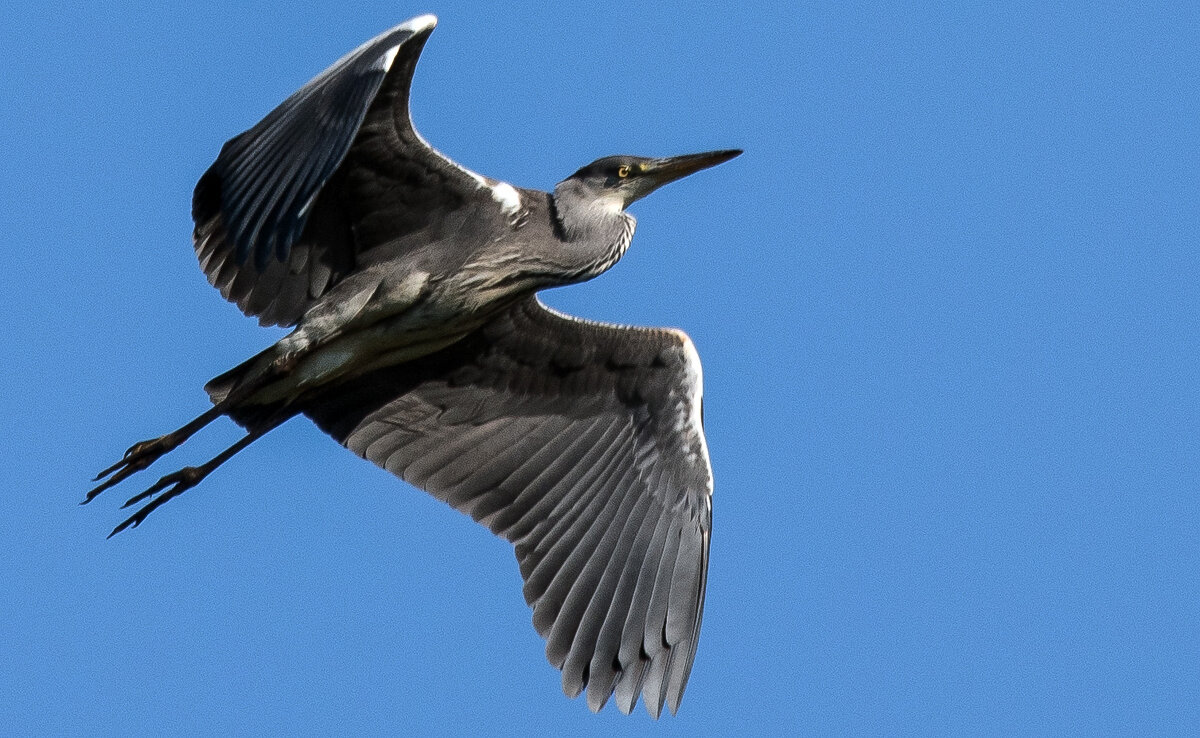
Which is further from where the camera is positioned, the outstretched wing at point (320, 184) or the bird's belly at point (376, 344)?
the bird's belly at point (376, 344)

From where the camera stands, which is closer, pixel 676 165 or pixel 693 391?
pixel 693 391

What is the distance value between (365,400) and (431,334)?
633mm

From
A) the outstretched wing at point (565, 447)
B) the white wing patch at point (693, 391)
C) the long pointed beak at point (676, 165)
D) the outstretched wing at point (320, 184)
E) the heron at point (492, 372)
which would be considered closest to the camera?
the outstretched wing at point (320, 184)

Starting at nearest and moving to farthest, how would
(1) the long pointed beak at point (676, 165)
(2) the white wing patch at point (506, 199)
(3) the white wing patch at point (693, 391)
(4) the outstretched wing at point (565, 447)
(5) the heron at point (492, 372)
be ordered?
(5) the heron at point (492, 372), (2) the white wing patch at point (506, 199), (4) the outstretched wing at point (565, 447), (3) the white wing patch at point (693, 391), (1) the long pointed beak at point (676, 165)

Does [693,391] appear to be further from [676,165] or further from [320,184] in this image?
[320,184]

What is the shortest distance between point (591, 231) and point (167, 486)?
7.90 ft

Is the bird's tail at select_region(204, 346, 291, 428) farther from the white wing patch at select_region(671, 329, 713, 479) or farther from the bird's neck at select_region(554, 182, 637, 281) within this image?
the white wing patch at select_region(671, 329, 713, 479)

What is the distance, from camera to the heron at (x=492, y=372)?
9.30 meters

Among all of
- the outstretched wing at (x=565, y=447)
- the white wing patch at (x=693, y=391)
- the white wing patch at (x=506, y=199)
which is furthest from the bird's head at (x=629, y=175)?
the white wing patch at (x=693, y=391)

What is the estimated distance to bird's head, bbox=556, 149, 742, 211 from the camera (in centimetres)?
979

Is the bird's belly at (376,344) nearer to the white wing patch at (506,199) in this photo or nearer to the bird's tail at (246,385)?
the bird's tail at (246,385)

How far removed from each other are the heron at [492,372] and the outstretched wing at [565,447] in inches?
0.4

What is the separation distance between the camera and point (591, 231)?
9578 mm

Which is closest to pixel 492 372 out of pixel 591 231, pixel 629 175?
pixel 591 231
